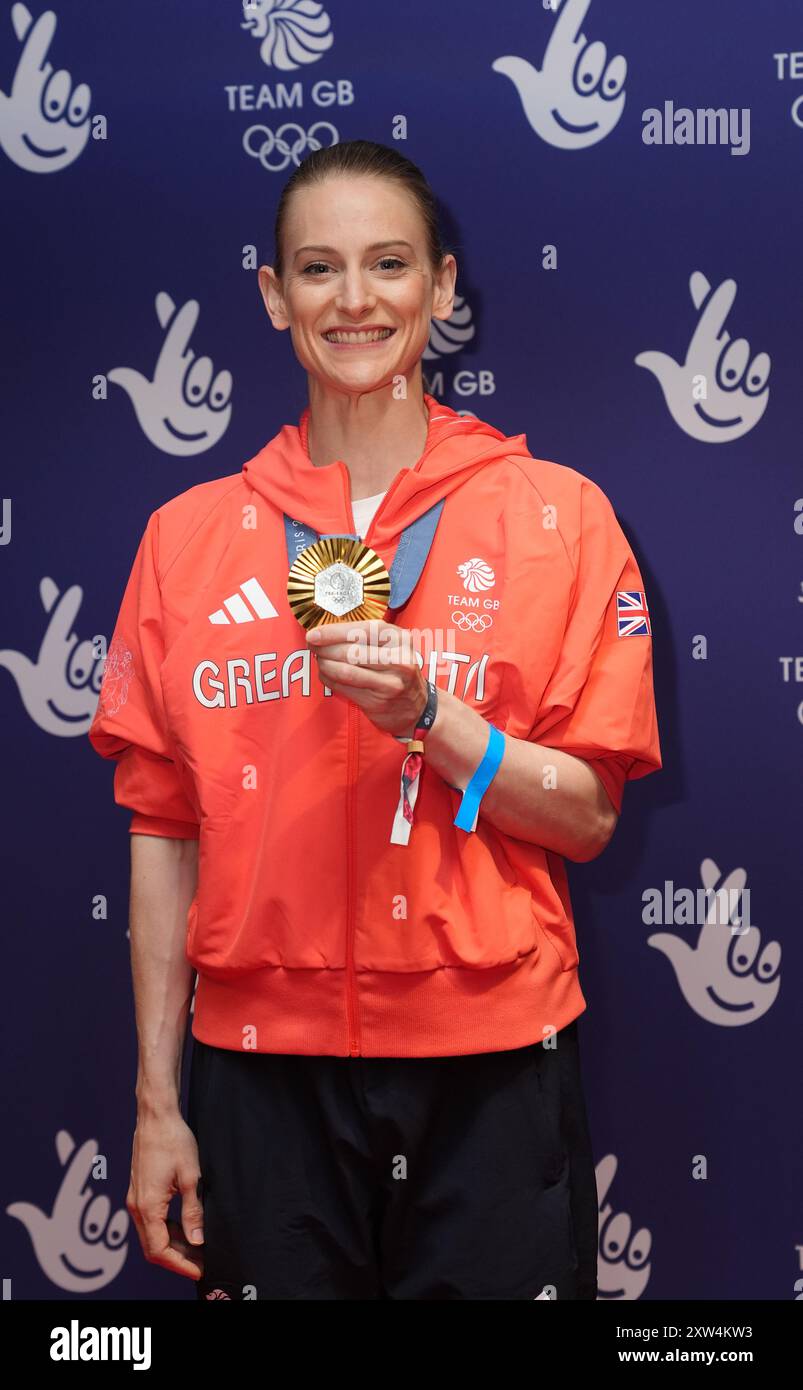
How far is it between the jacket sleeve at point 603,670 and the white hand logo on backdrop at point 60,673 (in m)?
0.98

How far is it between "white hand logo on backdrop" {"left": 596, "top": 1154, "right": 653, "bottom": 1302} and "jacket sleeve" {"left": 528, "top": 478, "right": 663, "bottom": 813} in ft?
2.78

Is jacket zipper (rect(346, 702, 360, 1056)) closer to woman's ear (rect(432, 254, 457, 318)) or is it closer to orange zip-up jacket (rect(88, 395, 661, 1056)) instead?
orange zip-up jacket (rect(88, 395, 661, 1056))

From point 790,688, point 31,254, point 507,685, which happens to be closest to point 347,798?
point 507,685

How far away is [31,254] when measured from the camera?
2.40 meters

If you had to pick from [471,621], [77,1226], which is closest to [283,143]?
[471,621]

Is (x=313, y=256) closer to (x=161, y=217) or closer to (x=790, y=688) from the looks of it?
(x=161, y=217)

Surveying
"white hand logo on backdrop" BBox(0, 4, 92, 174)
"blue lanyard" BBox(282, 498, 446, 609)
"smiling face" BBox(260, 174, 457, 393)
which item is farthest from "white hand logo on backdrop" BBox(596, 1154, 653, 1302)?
"white hand logo on backdrop" BBox(0, 4, 92, 174)

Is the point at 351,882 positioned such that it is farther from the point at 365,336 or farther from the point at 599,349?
the point at 599,349

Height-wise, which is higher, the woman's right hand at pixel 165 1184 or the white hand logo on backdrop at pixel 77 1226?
the woman's right hand at pixel 165 1184

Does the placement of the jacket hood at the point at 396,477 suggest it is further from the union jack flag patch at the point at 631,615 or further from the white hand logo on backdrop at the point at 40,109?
the white hand logo on backdrop at the point at 40,109

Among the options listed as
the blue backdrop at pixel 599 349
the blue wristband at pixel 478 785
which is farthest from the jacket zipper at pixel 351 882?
the blue backdrop at pixel 599 349

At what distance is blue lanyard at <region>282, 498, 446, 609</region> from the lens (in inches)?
69.6

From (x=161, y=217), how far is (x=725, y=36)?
1.01 meters

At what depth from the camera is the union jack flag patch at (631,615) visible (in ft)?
6.02
